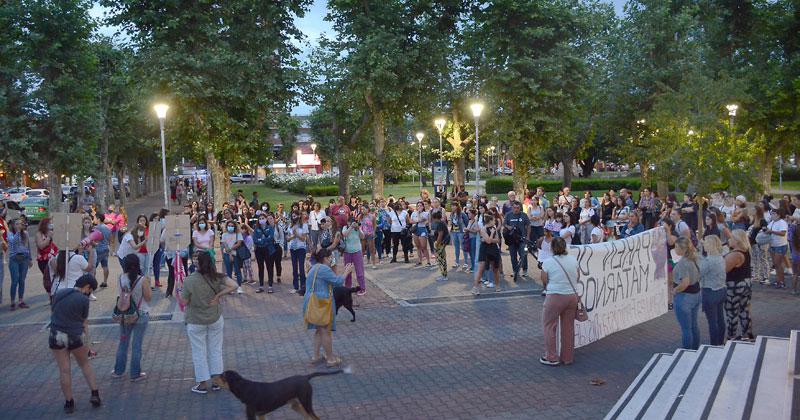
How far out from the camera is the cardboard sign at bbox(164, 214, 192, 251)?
13.6 meters

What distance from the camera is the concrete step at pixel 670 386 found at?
22.7 feet

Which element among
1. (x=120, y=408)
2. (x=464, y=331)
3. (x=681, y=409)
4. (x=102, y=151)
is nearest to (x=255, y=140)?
(x=102, y=151)

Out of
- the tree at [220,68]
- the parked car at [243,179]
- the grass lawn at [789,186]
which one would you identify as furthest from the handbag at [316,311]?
the parked car at [243,179]

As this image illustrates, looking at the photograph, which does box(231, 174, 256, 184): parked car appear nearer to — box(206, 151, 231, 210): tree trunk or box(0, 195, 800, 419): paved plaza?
box(206, 151, 231, 210): tree trunk

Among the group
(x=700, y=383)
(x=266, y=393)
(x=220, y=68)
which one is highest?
(x=220, y=68)

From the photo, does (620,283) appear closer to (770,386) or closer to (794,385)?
(770,386)

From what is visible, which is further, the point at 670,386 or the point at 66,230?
the point at 66,230

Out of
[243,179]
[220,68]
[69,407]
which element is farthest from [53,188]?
[243,179]

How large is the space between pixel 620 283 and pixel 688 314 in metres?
1.76

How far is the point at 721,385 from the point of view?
7230 millimetres

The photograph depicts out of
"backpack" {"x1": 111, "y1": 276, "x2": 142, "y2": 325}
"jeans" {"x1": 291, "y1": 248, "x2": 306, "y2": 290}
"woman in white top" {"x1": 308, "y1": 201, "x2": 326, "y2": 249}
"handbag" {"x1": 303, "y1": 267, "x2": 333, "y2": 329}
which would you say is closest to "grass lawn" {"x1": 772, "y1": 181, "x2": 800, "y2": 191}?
"woman in white top" {"x1": 308, "y1": 201, "x2": 326, "y2": 249}

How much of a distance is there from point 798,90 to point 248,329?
29.8 metres

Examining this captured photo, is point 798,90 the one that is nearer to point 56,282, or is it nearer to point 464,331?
→ point 464,331

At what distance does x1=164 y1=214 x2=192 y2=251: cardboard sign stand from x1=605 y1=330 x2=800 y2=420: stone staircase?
30.2ft
